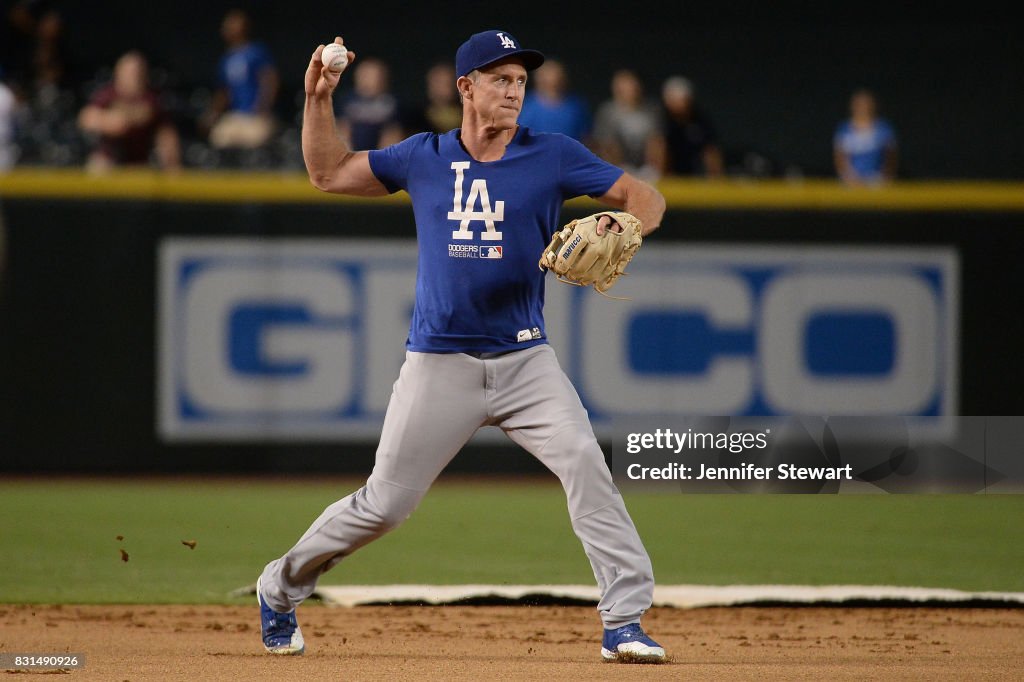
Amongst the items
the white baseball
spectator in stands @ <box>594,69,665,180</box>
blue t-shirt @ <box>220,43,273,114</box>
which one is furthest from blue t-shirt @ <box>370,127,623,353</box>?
blue t-shirt @ <box>220,43,273,114</box>

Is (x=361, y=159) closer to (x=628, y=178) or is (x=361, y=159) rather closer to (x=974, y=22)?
(x=628, y=178)

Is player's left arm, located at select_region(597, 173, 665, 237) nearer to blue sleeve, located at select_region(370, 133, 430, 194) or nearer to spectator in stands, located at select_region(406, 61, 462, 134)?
blue sleeve, located at select_region(370, 133, 430, 194)

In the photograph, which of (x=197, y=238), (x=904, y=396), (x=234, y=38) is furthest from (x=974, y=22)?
(x=197, y=238)

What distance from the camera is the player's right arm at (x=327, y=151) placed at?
4.83 m

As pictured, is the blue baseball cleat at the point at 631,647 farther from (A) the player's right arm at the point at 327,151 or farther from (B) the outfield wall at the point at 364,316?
(B) the outfield wall at the point at 364,316

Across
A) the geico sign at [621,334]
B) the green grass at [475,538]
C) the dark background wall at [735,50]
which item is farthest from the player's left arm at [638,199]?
the dark background wall at [735,50]

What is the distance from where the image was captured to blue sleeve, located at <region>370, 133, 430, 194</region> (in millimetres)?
4875

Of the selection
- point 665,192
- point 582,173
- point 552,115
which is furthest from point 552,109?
point 582,173

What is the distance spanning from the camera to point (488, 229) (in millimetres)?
4695

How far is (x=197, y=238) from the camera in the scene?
412 inches

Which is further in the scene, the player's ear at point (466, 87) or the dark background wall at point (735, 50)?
the dark background wall at point (735, 50)

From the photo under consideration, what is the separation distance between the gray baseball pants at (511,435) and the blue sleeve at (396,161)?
0.59 metres

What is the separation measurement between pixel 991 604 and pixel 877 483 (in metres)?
4.69

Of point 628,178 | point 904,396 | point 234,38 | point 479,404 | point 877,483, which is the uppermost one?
point 234,38
